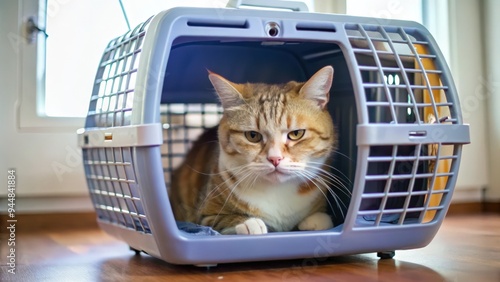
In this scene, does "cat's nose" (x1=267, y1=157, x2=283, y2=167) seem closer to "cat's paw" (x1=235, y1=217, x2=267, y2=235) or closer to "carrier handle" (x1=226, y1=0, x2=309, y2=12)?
"cat's paw" (x1=235, y1=217, x2=267, y2=235)

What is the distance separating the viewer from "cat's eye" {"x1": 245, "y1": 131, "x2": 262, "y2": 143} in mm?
1346

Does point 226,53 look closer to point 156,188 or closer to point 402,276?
point 156,188

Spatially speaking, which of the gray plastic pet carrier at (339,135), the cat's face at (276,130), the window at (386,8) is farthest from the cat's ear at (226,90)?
the window at (386,8)

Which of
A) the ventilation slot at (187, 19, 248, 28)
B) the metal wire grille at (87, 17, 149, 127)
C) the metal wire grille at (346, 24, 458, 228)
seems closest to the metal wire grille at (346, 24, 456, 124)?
the metal wire grille at (346, 24, 458, 228)

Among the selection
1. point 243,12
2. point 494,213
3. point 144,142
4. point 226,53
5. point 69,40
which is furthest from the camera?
point 494,213

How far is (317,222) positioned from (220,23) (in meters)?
0.52

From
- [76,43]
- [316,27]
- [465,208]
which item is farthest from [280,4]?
[465,208]

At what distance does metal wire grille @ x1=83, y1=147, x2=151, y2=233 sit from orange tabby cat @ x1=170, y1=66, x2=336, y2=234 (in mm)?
197

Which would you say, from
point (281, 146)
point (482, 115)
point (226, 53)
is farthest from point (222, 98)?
point (482, 115)

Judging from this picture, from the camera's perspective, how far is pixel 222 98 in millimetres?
1388

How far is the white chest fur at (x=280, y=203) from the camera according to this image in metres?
1.37

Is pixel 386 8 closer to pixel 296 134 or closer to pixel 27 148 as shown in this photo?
pixel 296 134

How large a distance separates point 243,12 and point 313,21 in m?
0.15

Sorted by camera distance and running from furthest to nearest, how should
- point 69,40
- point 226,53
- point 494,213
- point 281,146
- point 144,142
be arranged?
1. point 494,213
2. point 69,40
3. point 226,53
4. point 281,146
5. point 144,142
